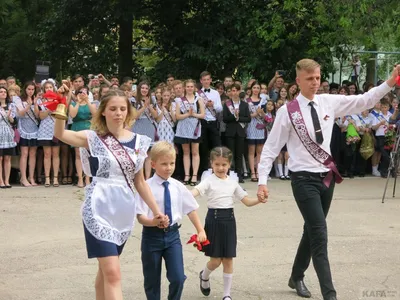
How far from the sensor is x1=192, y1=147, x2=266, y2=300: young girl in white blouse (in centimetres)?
643

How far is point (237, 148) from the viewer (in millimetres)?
14188

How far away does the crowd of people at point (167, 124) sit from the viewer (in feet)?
43.0

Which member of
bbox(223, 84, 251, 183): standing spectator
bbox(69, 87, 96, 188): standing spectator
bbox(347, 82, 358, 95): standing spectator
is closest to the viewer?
bbox(69, 87, 96, 188): standing spectator

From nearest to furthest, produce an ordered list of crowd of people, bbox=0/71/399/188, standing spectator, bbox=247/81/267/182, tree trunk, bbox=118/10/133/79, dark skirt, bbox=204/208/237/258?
dark skirt, bbox=204/208/237/258
crowd of people, bbox=0/71/399/188
standing spectator, bbox=247/81/267/182
tree trunk, bbox=118/10/133/79

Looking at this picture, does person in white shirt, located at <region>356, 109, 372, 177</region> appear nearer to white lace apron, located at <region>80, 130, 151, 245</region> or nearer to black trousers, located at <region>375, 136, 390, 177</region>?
black trousers, located at <region>375, 136, 390, 177</region>

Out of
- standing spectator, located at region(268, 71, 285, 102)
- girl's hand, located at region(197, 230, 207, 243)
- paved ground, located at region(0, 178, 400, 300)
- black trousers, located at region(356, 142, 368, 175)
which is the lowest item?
paved ground, located at region(0, 178, 400, 300)

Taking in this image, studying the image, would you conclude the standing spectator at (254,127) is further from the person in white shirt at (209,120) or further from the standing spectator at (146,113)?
the standing spectator at (146,113)

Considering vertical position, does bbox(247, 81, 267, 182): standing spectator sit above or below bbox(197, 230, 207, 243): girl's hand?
above

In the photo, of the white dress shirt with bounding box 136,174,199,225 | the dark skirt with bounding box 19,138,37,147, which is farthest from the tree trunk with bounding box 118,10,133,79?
the white dress shirt with bounding box 136,174,199,225

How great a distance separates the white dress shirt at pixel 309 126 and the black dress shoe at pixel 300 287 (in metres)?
1.00

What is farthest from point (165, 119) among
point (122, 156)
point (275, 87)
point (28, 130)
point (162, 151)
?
point (122, 156)

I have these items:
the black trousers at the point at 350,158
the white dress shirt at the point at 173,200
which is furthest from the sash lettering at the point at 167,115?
the white dress shirt at the point at 173,200

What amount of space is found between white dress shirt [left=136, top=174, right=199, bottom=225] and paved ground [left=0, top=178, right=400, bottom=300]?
3.62 ft

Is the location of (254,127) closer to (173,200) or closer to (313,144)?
(313,144)
